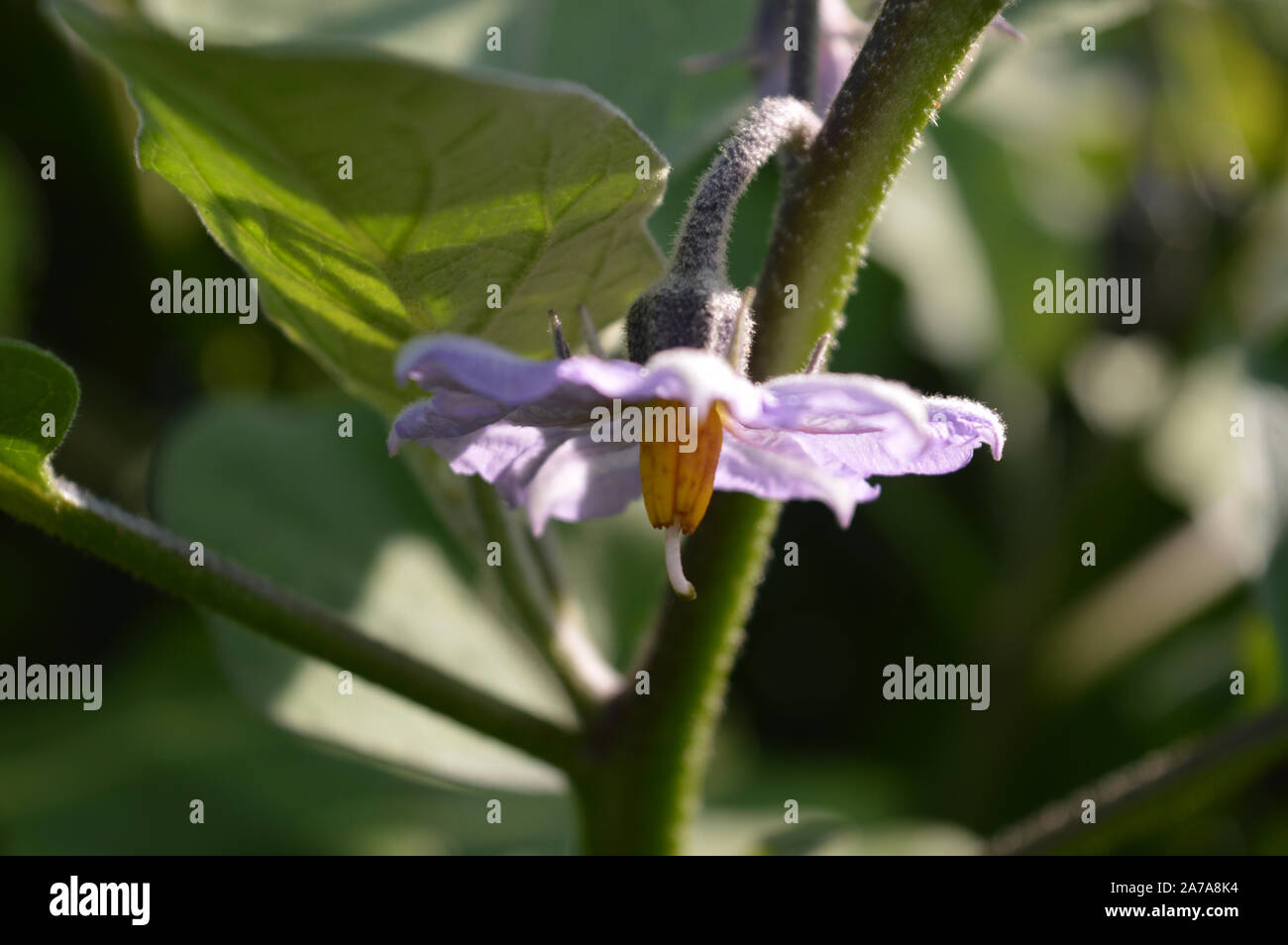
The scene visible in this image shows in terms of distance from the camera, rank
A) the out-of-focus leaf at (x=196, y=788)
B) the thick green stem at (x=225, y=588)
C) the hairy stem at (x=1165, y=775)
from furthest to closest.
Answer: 1. the out-of-focus leaf at (x=196, y=788)
2. the hairy stem at (x=1165, y=775)
3. the thick green stem at (x=225, y=588)

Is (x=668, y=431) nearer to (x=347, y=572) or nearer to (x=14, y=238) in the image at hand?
(x=347, y=572)

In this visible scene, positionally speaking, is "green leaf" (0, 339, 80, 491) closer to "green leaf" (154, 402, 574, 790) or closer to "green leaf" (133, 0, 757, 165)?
"green leaf" (154, 402, 574, 790)

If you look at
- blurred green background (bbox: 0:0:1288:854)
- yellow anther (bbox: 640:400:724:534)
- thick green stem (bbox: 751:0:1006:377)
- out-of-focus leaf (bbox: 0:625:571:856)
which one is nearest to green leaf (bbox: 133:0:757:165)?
blurred green background (bbox: 0:0:1288:854)

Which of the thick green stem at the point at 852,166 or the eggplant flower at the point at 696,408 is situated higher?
the thick green stem at the point at 852,166

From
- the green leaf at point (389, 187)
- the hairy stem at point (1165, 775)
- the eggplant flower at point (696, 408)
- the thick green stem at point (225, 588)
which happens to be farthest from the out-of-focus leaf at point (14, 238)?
the hairy stem at point (1165, 775)

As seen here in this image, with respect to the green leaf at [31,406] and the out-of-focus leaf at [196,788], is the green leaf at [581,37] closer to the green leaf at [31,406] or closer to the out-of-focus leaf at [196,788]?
the green leaf at [31,406]

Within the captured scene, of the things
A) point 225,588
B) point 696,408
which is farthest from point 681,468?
point 225,588

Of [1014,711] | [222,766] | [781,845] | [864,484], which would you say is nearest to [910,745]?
[1014,711]

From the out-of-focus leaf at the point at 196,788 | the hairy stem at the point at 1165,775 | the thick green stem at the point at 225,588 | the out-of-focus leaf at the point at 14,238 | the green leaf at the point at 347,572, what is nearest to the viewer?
the thick green stem at the point at 225,588
